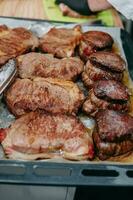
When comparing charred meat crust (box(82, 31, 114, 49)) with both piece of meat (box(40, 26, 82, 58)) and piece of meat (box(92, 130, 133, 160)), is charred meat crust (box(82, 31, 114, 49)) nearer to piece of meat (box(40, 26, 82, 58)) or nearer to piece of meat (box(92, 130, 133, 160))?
piece of meat (box(40, 26, 82, 58))

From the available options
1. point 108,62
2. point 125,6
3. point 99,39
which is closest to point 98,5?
point 99,39

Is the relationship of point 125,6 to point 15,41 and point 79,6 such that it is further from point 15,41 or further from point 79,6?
point 79,6

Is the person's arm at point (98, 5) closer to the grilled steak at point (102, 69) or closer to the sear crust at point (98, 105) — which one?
the grilled steak at point (102, 69)

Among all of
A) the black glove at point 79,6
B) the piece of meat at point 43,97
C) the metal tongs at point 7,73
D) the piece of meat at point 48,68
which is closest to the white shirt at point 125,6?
the piece of meat at point 48,68

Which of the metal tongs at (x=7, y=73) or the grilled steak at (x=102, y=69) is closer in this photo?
the metal tongs at (x=7, y=73)

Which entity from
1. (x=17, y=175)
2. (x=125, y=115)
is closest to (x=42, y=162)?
(x=17, y=175)

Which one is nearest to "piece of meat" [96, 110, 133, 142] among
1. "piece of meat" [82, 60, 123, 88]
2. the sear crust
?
the sear crust
